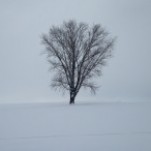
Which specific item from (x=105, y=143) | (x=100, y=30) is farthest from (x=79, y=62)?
(x=105, y=143)

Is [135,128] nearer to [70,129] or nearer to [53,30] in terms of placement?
[70,129]

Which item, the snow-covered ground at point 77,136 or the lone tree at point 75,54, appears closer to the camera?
the snow-covered ground at point 77,136

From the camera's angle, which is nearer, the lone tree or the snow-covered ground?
the snow-covered ground

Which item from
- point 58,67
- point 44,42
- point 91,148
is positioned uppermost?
point 44,42

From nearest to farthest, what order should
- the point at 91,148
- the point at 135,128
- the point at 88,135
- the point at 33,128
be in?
the point at 91,148 < the point at 88,135 < the point at 135,128 < the point at 33,128

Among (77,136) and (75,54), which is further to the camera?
(75,54)

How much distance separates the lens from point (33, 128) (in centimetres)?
1065

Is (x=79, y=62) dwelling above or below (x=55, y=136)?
above

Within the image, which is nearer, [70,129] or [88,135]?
[88,135]

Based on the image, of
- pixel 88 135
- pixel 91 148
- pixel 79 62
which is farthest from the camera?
pixel 79 62

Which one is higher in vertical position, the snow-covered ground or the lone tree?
the lone tree

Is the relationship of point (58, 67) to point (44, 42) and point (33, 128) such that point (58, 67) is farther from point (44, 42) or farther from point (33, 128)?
point (33, 128)

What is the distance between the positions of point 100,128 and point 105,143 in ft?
7.95

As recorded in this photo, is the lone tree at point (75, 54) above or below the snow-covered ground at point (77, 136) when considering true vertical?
above
